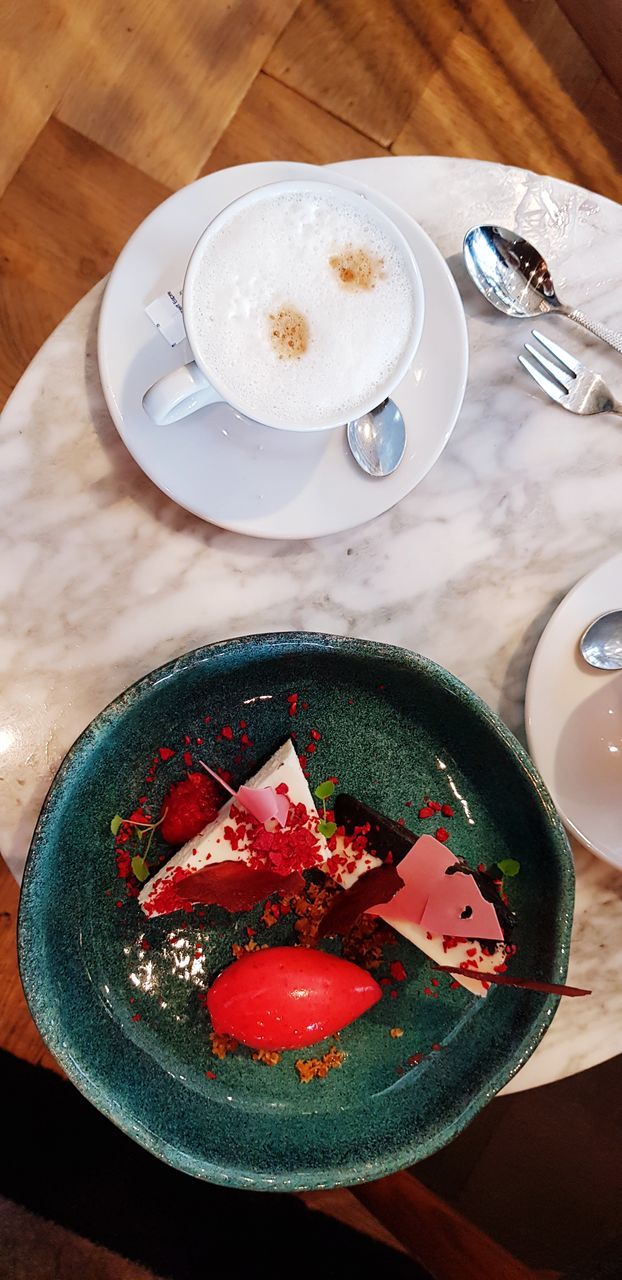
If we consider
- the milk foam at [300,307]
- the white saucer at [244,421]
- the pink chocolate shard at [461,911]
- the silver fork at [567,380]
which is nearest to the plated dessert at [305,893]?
the pink chocolate shard at [461,911]

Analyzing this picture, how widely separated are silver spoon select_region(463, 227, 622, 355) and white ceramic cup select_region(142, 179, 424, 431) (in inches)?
6.8

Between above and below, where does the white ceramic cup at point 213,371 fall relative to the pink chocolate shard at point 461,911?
above

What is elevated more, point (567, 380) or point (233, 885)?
point (567, 380)

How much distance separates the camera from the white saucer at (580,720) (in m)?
1.00

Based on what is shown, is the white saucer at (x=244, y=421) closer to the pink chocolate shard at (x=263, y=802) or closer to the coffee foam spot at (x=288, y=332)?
the coffee foam spot at (x=288, y=332)

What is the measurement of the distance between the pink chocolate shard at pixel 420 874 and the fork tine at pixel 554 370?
0.51m

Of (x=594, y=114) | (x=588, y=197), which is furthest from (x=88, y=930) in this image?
(x=594, y=114)

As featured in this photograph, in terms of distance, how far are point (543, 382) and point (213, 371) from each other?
0.40m

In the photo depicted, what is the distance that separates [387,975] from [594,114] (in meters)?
1.10

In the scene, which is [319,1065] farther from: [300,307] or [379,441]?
[300,307]

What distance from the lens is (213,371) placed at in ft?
2.71

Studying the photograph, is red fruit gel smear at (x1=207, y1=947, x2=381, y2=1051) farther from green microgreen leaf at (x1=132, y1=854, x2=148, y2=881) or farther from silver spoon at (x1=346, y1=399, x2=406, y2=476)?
silver spoon at (x1=346, y1=399, x2=406, y2=476)

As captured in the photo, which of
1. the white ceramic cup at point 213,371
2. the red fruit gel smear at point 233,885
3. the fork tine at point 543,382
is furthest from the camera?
the fork tine at point 543,382

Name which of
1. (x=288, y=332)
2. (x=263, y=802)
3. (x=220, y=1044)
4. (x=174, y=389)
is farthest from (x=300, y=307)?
(x=220, y=1044)
